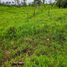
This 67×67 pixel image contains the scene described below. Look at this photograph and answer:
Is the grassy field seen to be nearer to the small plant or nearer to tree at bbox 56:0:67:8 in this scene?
the small plant

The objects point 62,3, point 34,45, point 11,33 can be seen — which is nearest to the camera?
point 34,45

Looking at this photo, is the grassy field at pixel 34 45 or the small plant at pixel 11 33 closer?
the grassy field at pixel 34 45

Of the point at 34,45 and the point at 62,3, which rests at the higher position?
the point at 62,3

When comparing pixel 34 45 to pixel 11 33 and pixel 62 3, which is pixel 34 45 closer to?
pixel 11 33

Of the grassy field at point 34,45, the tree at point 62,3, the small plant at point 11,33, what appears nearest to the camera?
the grassy field at point 34,45

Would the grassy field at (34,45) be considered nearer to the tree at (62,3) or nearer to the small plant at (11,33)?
the small plant at (11,33)

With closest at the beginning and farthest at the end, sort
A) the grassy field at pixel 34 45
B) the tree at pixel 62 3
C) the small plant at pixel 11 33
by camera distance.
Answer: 1. the grassy field at pixel 34 45
2. the small plant at pixel 11 33
3. the tree at pixel 62 3

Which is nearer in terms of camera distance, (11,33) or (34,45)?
(34,45)

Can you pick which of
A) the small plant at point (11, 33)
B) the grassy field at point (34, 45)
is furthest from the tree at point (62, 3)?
the small plant at point (11, 33)

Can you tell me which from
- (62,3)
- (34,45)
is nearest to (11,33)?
(34,45)

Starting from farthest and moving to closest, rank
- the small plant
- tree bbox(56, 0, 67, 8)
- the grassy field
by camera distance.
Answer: tree bbox(56, 0, 67, 8)
the small plant
the grassy field

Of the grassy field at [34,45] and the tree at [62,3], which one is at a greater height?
the tree at [62,3]

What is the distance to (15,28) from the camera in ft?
42.3

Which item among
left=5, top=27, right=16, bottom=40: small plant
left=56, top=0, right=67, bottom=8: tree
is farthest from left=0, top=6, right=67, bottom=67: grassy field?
left=56, top=0, right=67, bottom=8: tree
